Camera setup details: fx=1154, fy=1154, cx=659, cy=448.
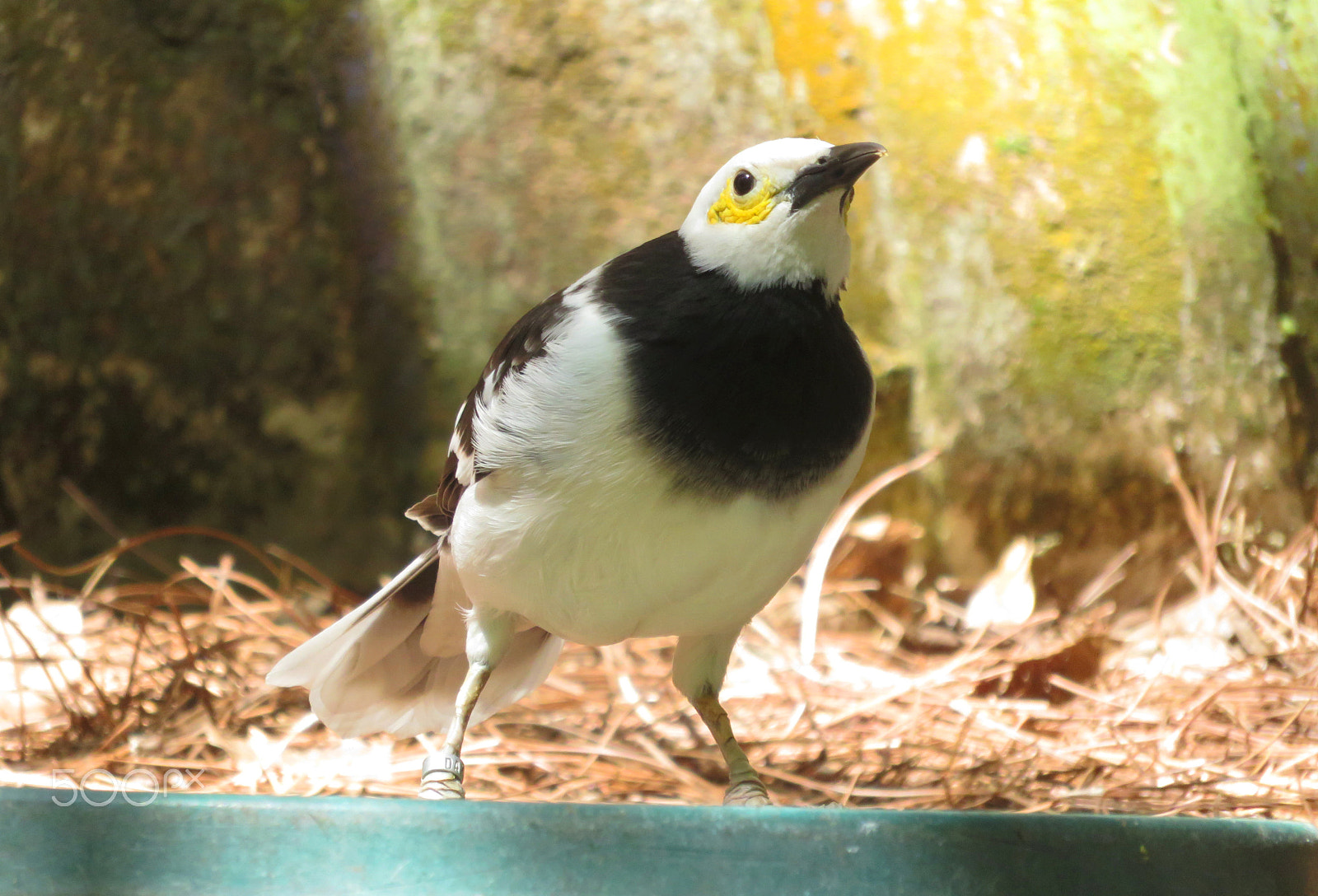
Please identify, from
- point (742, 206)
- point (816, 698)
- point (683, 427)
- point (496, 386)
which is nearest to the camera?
point (683, 427)

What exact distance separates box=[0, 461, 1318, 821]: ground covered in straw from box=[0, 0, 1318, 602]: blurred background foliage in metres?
0.18

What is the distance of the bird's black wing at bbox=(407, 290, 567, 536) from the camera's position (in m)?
1.76

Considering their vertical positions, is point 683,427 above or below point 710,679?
above

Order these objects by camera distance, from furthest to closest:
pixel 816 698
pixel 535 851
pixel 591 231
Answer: pixel 591 231 → pixel 816 698 → pixel 535 851

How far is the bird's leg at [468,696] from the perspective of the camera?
1732 mm

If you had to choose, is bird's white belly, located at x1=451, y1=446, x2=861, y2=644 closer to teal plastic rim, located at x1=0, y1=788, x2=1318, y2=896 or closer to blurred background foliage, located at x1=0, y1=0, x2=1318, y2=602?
teal plastic rim, located at x1=0, y1=788, x2=1318, y2=896

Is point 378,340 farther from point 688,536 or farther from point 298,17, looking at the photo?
point 688,536

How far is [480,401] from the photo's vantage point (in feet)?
6.18

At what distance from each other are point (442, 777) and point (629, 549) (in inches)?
18.2

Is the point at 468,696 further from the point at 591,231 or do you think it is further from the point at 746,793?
the point at 591,231

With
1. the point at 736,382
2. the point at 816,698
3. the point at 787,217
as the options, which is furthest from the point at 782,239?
the point at 816,698

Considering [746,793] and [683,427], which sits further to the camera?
[746,793]

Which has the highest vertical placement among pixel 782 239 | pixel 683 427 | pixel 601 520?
pixel 782 239

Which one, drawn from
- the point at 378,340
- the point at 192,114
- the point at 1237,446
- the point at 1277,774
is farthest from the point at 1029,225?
the point at 192,114
